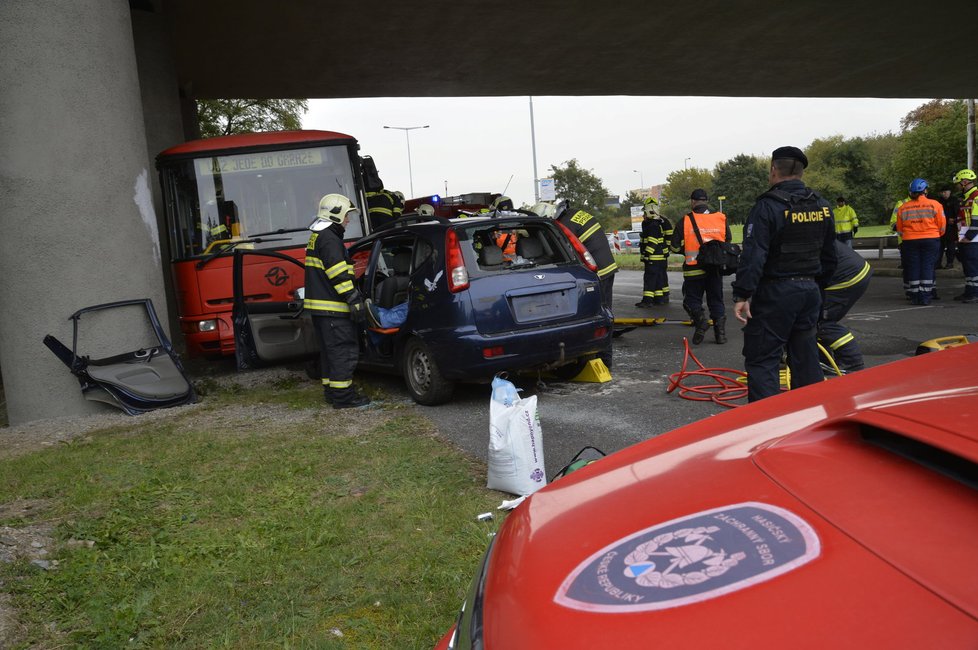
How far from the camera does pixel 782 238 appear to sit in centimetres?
475

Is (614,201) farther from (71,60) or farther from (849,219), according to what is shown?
(71,60)

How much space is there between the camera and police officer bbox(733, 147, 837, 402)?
474cm

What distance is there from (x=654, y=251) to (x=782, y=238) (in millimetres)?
8449

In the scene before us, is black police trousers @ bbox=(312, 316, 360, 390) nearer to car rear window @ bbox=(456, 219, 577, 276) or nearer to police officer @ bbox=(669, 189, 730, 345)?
car rear window @ bbox=(456, 219, 577, 276)

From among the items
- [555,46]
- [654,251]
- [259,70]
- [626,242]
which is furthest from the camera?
[626,242]

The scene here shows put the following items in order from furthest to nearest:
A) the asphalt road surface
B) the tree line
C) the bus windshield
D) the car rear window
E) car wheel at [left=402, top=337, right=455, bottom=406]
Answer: the tree line < the bus windshield < car wheel at [left=402, top=337, right=455, bottom=406] < the car rear window < the asphalt road surface

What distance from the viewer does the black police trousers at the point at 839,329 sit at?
6035 millimetres

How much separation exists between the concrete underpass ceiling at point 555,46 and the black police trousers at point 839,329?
9380 millimetres

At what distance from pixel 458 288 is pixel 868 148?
226 ft

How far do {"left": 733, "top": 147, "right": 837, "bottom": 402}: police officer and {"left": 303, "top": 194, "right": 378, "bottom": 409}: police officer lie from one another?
3.40 metres

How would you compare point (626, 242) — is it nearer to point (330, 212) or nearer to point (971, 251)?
point (971, 251)

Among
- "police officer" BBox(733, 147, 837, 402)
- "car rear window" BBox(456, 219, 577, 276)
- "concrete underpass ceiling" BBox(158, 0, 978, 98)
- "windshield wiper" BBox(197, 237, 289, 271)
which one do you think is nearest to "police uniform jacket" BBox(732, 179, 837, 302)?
"police officer" BBox(733, 147, 837, 402)

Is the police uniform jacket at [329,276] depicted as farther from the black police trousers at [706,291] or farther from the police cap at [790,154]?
the black police trousers at [706,291]

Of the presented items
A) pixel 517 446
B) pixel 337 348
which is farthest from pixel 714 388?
pixel 337 348
